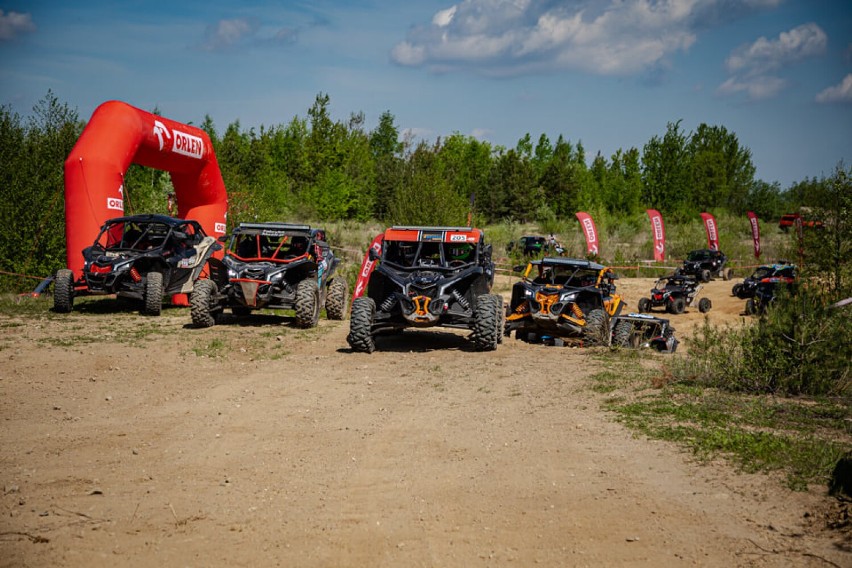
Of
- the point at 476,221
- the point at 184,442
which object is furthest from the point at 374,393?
the point at 476,221

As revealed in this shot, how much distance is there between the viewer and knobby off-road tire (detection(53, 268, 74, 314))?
15.7 m

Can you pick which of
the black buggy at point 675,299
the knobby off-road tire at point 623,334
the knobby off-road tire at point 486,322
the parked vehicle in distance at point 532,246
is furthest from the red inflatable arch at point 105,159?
the parked vehicle in distance at point 532,246

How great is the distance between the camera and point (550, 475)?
6336 mm

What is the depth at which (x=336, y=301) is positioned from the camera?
16.6 meters

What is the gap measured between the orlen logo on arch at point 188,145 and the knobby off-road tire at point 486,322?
9.99m

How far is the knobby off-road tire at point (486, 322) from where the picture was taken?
40.8 ft

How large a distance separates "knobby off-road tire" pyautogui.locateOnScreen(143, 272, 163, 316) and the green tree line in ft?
17.9

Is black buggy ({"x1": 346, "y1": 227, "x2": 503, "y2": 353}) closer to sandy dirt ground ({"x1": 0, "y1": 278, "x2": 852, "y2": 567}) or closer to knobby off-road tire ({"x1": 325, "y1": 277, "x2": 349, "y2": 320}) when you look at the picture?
sandy dirt ground ({"x1": 0, "y1": 278, "x2": 852, "y2": 567})

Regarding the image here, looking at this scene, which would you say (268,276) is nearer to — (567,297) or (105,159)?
(105,159)

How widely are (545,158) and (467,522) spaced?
75518mm

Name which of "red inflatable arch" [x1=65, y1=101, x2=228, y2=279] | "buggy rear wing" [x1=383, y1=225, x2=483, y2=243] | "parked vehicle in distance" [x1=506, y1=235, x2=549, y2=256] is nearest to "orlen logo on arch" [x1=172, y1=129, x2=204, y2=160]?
"red inflatable arch" [x1=65, y1=101, x2=228, y2=279]

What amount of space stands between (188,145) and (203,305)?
6.68 metres

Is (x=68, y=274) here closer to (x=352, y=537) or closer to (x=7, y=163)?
(x=7, y=163)

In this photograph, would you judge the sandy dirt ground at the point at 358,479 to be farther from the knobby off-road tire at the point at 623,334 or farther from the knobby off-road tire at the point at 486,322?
the knobby off-road tire at the point at 623,334
